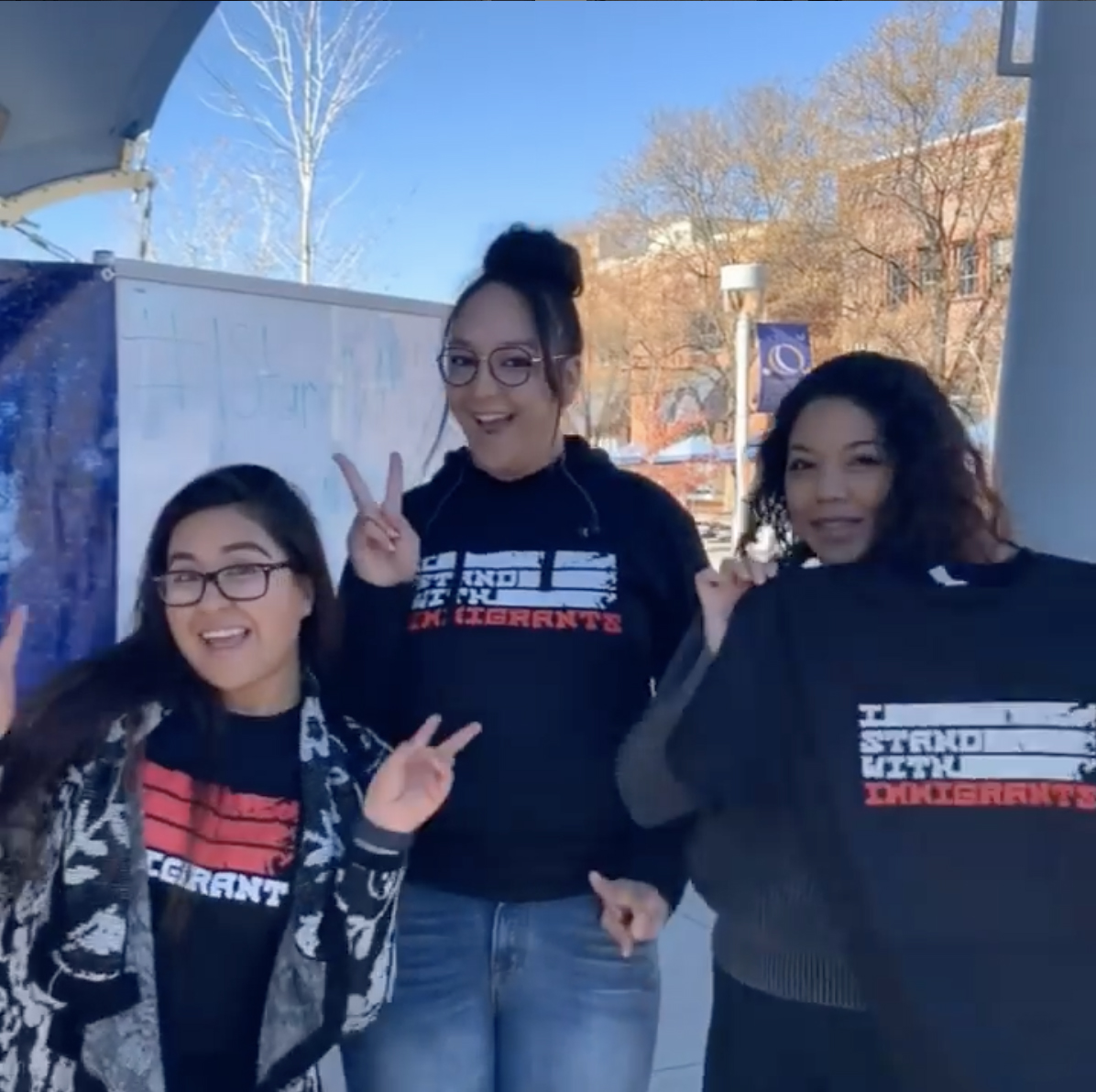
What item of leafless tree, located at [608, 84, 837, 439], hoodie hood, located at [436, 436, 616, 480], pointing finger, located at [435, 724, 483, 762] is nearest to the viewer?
pointing finger, located at [435, 724, 483, 762]

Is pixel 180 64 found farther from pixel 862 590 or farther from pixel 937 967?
pixel 937 967

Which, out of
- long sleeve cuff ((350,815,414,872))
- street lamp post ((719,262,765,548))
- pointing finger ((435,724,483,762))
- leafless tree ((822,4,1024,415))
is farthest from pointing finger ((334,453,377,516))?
leafless tree ((822,4,1024,415))

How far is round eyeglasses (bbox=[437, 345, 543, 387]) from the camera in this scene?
1969 millimetres

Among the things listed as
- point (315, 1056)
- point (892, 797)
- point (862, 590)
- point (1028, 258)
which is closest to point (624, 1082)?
point (315, 1056)

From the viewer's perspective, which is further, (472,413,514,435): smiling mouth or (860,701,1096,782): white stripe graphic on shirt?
(472,413,514,435): smiling mouth

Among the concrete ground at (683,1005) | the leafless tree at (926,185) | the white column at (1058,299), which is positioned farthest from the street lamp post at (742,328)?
the white column at (1058,299)

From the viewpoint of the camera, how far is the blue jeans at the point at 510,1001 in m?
1.87

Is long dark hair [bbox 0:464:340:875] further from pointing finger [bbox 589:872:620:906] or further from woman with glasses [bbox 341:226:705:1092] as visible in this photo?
pointing finger [bbox 589:872:620:906]

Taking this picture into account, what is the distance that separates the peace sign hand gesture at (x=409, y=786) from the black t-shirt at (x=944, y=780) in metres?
0.32

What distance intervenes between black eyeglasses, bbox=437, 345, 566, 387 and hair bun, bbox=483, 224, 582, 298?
0.13m

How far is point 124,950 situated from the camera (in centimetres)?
163

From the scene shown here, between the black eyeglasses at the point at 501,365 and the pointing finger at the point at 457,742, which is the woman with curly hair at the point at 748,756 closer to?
the pointing finger at the point at 457,742

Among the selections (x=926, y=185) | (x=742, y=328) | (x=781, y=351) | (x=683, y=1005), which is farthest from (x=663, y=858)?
(x=926, y=185)

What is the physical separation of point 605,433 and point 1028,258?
14.9 metres
